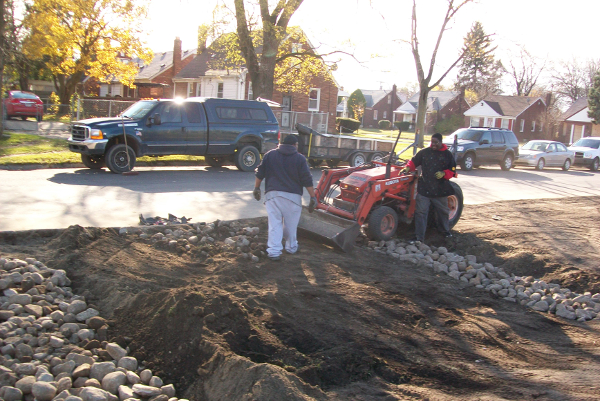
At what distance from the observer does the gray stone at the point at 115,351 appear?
4484 mm

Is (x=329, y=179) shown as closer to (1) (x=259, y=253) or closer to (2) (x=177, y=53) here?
(1) (x=259, y=253)

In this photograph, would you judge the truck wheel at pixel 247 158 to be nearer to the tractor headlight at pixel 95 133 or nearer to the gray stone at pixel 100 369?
the tractor headlight at pixel 95 133

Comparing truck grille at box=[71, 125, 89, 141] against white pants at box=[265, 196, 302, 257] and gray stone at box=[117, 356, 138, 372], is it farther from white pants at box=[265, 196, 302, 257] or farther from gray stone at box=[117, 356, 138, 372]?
gray stone at box=[117, 356, 138, 372]

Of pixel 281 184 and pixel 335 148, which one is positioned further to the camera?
pixel 335 148

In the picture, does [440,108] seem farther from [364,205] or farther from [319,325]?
[319,325]

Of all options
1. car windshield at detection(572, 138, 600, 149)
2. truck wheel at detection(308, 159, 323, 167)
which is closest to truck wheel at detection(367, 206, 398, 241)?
truck wheel at detection(308, 159, 323, 167)

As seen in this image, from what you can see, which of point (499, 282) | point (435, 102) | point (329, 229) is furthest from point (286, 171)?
point (435, 102)

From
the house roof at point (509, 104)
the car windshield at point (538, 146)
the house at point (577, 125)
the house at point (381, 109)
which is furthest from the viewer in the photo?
the house at point (381, 109)

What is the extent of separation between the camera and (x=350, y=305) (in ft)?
19.1

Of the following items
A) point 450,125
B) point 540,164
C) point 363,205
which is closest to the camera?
point 363,205

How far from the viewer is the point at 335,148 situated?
62.8ft

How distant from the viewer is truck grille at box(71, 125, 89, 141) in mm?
14408

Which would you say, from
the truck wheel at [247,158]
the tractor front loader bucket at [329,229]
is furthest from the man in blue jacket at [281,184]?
the truck wheel at [247,158]

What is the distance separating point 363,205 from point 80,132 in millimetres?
9300
